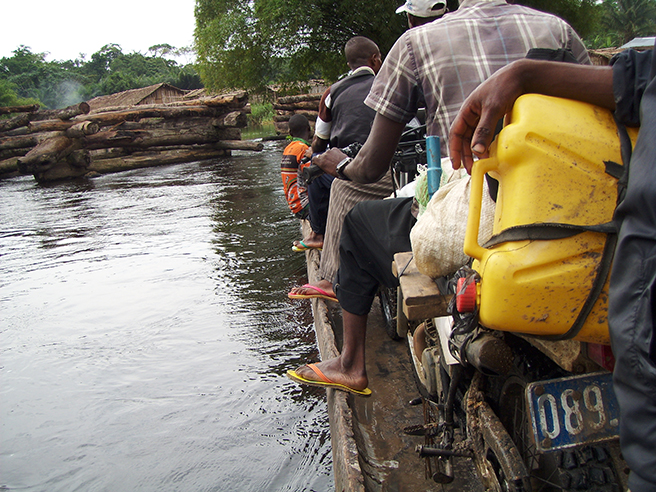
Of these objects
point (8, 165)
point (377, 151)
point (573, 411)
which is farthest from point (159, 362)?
point (8, 165)

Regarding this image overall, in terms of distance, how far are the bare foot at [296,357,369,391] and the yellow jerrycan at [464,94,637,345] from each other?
1668mm

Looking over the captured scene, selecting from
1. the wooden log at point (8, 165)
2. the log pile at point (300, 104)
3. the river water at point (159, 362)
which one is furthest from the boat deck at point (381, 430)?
the wooden log at point (8, 165)

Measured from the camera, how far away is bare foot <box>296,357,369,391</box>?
2654 mm

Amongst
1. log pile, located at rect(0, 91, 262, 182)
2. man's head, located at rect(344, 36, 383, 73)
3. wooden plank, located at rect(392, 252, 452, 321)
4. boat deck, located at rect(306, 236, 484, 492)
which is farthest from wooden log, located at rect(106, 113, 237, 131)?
wooden plank, located at rect(392, 252, 452, 321)

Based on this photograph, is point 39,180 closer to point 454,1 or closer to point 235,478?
point 454,1

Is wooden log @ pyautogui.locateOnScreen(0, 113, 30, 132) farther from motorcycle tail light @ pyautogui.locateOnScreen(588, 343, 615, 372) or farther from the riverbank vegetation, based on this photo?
motorcycle tail light @ pyautogui.locateOnScreen(588, 343, 615, 372)

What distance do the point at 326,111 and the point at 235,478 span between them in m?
3.03

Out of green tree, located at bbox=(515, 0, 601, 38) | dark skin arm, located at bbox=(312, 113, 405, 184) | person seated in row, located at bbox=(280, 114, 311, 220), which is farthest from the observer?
green tree, located at bbox=(515, 0, 601, 38)

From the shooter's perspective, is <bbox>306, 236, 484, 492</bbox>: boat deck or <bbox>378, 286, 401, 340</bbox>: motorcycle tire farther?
<bbox>378, 286, 401, 340</bbox>: motorcycle tire

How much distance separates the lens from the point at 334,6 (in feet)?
66.9

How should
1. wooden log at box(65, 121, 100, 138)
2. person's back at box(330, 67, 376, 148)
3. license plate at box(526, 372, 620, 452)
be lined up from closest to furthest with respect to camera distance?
license plate at box(526, 372, 620, 452) < person's back at box(330, 67, 376, 148) < wooden log at box(65, 121, 100, 138)

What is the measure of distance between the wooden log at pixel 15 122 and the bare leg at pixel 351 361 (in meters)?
20.2

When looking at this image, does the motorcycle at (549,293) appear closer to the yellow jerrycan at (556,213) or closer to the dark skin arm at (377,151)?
the yellow jerrycan at (556,213)

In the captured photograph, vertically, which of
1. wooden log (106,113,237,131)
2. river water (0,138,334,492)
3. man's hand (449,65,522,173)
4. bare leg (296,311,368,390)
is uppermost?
man's hand (449,65,522,173)
